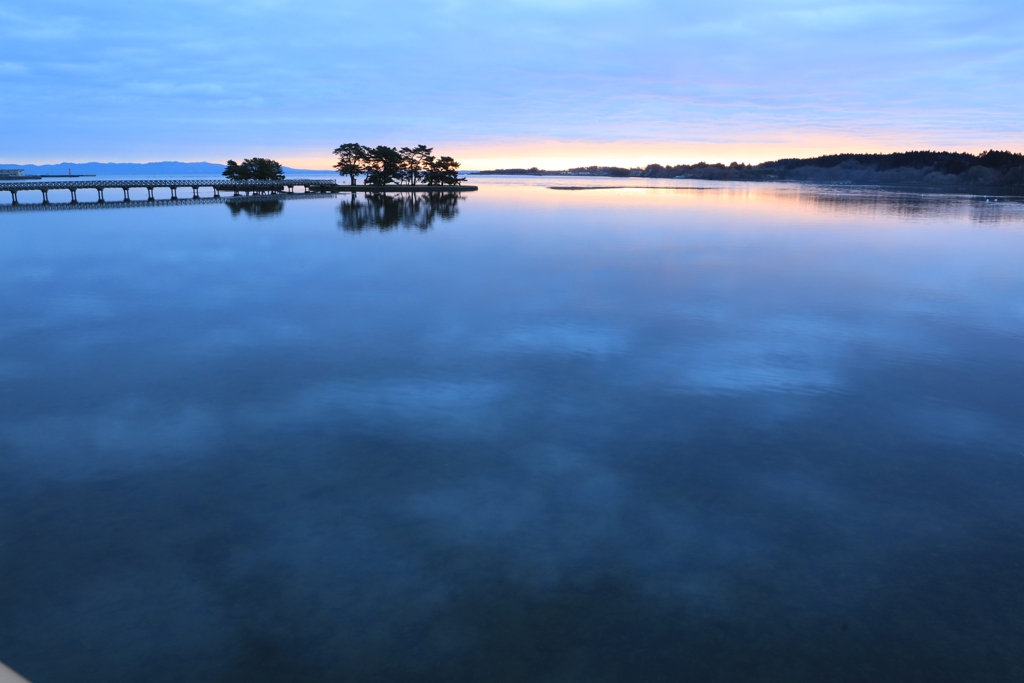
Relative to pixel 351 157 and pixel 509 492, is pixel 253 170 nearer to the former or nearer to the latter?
pixel 351 157

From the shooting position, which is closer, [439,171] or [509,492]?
[509,492]

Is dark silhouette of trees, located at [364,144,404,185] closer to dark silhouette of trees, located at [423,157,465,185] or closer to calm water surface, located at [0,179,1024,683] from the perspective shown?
dark silhouette of trees, located at [423,157,465,185]

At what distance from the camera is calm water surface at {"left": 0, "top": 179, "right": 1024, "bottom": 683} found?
8.65m

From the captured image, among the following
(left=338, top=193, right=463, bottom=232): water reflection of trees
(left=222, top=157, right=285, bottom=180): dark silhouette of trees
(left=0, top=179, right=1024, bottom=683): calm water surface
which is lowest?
(left=0, top=179, right=1024, bottom=683): calm water surface

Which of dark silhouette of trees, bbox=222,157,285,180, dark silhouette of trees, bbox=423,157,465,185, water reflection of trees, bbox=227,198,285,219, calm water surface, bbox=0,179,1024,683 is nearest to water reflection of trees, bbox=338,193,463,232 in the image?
water reflection of trees, bbox=227,198,285,219

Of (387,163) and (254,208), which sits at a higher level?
(387,163)

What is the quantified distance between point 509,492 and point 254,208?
94907 mm

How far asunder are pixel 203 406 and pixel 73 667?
29.9 ft

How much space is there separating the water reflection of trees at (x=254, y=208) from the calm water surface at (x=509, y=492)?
59226 mm

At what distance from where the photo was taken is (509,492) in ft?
40.8

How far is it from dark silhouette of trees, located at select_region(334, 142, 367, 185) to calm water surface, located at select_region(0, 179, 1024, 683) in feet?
426

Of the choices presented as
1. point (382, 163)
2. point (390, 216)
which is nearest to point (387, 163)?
point (382, 163)

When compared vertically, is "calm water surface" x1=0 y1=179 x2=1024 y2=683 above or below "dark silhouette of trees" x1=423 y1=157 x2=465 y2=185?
below

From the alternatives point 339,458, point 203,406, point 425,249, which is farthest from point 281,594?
point 425,249
